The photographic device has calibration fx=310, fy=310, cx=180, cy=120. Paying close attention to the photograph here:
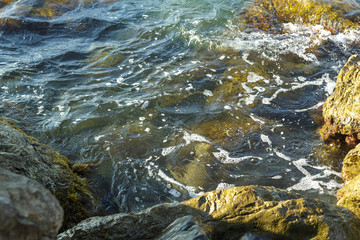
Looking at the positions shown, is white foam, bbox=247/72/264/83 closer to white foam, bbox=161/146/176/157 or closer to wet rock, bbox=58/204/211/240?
white foam, bbox=161/146/176/157

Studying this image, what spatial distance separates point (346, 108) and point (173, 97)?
138 inches

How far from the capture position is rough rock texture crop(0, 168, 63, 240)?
4.75ft

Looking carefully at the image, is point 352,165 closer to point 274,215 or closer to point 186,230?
point 274,215

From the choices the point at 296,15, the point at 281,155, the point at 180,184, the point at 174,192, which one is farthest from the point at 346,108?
the point at 296,15

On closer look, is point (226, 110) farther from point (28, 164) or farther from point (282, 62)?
point (28, 164)

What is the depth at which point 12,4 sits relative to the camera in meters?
12.2

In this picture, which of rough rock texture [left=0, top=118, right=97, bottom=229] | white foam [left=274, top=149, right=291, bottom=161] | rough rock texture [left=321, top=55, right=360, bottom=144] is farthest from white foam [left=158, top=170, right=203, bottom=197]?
rough rock texture [left=321, top=55, right=360, bottom=144]

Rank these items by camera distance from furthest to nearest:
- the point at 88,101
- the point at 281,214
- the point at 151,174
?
the point at 88,101
the point at 151,174
the point at 281,214

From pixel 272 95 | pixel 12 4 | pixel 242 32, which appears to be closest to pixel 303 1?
pixel 242 32

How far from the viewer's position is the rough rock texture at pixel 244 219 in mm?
2928

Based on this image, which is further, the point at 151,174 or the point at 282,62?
the point at 282,62

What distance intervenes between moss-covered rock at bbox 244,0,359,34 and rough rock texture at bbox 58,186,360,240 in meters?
8.37

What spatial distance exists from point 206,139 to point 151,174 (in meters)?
1.31

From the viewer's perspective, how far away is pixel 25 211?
1521 mm
